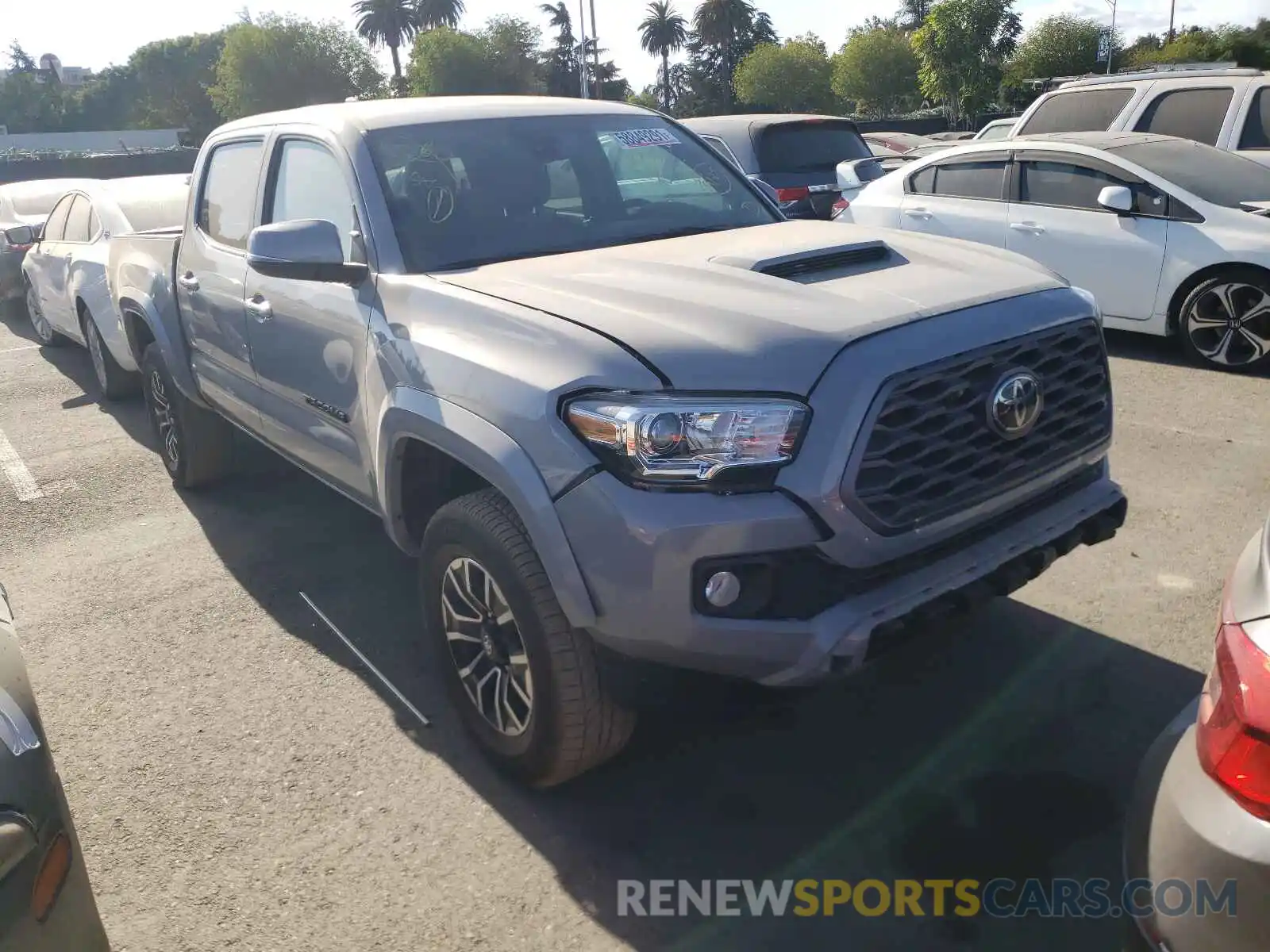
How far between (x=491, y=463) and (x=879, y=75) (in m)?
65.4

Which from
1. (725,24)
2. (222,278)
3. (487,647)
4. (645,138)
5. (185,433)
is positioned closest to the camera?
(487,647)

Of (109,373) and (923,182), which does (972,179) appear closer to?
(923,182)

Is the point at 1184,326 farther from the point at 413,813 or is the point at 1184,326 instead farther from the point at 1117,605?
the point at 413,813

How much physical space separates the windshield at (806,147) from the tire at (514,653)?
7824 millimetres

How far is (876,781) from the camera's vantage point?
3072 millimetres

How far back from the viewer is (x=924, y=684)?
355 cm

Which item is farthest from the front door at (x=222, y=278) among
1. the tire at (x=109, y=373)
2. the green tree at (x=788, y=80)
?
the green tree at (x=788, y=80)

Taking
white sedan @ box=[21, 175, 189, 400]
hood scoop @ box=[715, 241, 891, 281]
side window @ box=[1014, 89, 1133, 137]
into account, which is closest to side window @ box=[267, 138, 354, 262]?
hood scoop @ box=[715, 241, 891, 281]

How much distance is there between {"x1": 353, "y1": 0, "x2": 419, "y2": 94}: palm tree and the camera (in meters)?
84.8

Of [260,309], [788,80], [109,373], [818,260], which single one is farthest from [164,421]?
[788,80]

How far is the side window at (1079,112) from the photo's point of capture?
8945 millimetres

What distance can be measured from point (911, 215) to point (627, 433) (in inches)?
266

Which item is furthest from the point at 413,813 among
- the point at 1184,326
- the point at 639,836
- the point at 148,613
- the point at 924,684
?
the point at 1184,326

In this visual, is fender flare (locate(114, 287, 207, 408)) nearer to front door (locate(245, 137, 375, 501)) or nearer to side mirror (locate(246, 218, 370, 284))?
front door (locate(245, 137, 375, 501))
